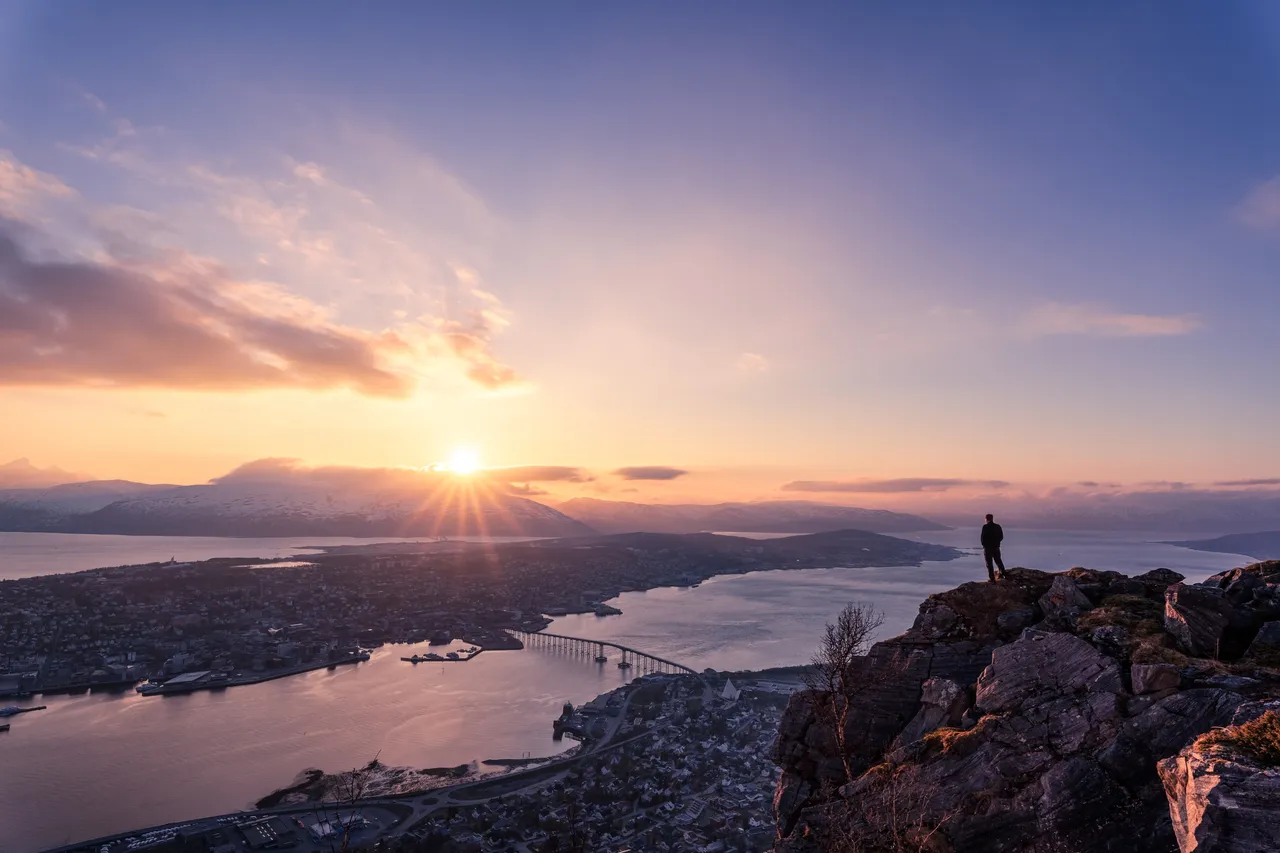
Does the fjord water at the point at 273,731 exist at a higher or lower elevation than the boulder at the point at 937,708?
lower

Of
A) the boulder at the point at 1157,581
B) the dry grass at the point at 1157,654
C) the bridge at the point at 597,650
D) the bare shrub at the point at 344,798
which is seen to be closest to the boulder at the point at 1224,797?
the dry grass at the point at 1157,654

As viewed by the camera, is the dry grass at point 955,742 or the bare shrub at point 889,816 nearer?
the bare shrub at point 889,816

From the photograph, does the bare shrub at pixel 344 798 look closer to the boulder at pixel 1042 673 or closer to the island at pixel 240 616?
the boulder at pixel 1042 673

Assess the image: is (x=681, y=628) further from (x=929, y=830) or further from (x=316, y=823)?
(x=929, y=830)

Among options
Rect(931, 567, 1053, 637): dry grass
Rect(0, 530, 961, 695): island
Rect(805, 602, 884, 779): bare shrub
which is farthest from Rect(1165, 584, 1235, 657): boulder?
Rect(0, 530, 961, 695): island

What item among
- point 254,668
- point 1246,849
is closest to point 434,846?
point 1246,849

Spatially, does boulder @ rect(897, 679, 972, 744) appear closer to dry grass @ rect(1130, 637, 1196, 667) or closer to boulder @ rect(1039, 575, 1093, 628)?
boulder @ rect(1039, 575, 1093, 628)

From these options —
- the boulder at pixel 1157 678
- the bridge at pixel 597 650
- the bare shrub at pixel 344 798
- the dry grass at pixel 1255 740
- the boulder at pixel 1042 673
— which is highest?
the dry grass at pixel 1255 740
